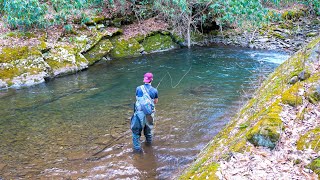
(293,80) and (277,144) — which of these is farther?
(293,80)

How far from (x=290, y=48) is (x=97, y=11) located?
42.4ft

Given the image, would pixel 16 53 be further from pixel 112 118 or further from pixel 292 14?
pixel 292 14

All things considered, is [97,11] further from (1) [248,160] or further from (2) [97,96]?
(1) [248,160]

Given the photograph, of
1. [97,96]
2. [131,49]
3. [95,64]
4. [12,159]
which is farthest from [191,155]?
[131,49]

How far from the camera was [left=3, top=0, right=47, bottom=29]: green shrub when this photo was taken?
15109 millimetres

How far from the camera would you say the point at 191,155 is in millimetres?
6426

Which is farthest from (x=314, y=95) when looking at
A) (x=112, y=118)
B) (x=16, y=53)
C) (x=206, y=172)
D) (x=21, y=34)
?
(x=21, y=34)

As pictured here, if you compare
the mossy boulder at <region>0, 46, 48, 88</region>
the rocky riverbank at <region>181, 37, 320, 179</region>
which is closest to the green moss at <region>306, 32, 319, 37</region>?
the rocky riverbank at <region>181, 37, 320, 179</region>

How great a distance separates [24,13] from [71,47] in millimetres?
3054

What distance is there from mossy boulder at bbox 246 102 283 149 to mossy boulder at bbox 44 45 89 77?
12.4m

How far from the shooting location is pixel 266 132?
3.84m

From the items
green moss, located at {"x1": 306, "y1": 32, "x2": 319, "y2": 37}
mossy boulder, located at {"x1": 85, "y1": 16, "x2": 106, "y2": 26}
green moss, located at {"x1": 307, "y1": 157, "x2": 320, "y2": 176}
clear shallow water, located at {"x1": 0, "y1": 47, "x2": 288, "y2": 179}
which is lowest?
clear shallow water, located at {"x1": 0, "y1": 47, "x2": 288, "y2": 179}

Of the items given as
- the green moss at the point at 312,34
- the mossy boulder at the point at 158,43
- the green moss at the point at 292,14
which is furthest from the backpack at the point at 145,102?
the green moss at the point at 292,14

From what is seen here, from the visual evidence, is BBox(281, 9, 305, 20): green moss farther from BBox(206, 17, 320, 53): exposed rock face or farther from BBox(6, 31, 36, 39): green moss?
BBox(6, 31, 36, 39): green moss
